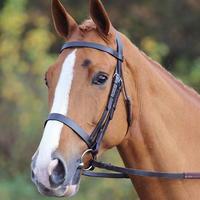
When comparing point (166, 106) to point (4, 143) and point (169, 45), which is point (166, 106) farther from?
point (169, 45)

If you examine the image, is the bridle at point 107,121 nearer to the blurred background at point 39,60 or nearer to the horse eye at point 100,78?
the horse eye at point 100,78

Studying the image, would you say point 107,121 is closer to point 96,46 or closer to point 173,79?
point 96,46

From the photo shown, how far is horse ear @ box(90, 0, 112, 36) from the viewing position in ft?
16.3

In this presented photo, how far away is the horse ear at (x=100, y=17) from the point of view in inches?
196

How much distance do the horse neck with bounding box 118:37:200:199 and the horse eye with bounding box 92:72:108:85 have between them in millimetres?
216

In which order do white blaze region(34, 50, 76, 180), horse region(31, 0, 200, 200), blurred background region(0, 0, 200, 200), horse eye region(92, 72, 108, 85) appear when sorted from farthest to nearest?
blurred background region(0, 0, 200, 200) < horse eye region(92, 72, 108, 85) < horse region(31, 0, 200, 200) < white blaze region(34, 50, 76, 180)

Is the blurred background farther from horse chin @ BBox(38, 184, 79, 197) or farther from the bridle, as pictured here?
horse chin @ BBox(38, 184, 79, 197)

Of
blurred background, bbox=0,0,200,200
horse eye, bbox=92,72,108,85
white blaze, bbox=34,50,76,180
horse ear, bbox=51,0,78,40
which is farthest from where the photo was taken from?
blurred background, bbox=0,0,200,200

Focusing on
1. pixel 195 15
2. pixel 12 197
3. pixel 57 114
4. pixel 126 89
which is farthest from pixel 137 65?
pixel 195 15

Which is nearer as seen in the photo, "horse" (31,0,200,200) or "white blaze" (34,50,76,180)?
"white blaze" (34,50,76,180)

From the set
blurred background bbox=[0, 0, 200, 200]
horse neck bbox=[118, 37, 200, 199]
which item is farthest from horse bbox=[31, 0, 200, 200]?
blurred background bbox=[0, 0, 200, 200]

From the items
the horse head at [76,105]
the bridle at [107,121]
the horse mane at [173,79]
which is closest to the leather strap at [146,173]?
the bridle at [107,121]

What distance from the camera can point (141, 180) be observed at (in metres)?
5.09

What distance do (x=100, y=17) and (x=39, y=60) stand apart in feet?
26.2
